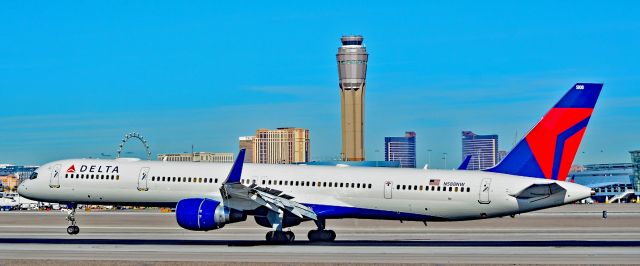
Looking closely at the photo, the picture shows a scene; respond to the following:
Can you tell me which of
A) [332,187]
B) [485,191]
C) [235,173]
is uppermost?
[235,173]

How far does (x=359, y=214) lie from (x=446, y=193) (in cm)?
439

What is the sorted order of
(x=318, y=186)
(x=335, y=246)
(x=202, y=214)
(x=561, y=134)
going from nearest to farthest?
(x=335, y=246), (x=202, y=214), (x=561, y=134), (x=318, y=186)

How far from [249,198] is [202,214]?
2.38m

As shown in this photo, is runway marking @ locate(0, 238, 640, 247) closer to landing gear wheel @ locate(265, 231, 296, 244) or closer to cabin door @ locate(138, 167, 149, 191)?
landing gear wheel @ locate(265, 231, 296, 244)

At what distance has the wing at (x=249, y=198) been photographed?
4503 cm

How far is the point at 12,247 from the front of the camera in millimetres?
43750

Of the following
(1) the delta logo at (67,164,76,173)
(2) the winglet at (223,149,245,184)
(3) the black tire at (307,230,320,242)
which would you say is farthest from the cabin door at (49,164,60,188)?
(3) the black tire at (307,230,320,242)

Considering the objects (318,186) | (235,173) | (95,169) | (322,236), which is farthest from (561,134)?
(95,169)

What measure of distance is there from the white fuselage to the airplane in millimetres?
49

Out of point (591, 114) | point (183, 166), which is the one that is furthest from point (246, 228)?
point (591, 114)

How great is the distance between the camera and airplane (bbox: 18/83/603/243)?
46.5 metres

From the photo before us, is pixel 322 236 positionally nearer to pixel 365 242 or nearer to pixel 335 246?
pixel 365 242

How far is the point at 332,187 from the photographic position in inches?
1956

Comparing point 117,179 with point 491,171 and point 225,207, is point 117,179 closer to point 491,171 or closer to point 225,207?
point 225,207
